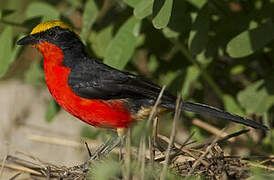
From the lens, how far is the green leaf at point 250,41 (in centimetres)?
448

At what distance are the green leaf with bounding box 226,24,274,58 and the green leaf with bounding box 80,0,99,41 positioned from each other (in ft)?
4.34

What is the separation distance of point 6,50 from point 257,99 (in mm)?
2461

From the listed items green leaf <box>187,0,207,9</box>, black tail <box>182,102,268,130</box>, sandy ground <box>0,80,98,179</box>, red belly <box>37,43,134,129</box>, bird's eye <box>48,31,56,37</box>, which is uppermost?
green leaf <box>187,0,207,9</box>

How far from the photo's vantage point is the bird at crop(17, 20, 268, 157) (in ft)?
15.2

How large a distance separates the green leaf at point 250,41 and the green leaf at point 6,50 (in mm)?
2022

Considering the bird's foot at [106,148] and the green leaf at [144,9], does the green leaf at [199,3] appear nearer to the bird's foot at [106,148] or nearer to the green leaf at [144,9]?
the green leaf at [144,9]

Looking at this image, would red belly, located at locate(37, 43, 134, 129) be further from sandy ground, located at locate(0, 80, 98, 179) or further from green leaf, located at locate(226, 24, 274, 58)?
sandy ground, located at locate(0, 80, 98, 179)

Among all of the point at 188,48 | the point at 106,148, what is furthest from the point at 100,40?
the point at 106,148

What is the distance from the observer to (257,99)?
524 centimetres

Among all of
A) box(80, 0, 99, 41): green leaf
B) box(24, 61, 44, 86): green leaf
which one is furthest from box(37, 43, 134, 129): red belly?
box(24, 61, 44, 86): green leaf

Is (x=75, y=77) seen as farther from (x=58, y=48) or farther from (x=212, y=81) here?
(x=212, y=81)

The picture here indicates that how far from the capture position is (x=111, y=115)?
4.68 metres

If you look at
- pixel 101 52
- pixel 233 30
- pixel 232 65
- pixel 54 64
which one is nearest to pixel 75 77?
pixel 54 64

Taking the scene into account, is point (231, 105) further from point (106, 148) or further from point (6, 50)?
point (6, 50)
